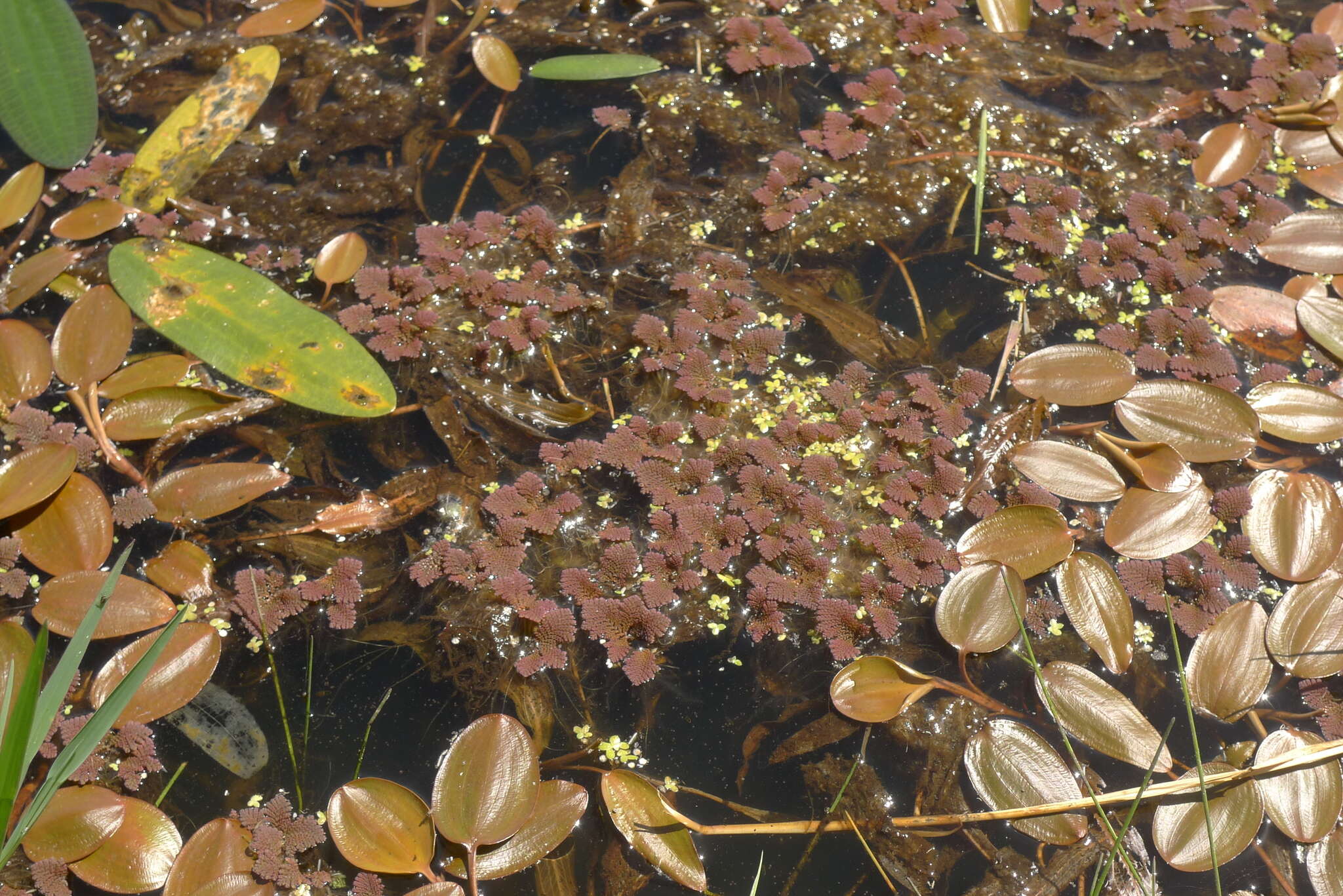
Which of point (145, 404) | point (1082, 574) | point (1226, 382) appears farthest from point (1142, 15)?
point (145, 404)

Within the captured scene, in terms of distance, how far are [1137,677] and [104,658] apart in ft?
7.48

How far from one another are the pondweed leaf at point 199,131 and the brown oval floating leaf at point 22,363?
51 centimetres

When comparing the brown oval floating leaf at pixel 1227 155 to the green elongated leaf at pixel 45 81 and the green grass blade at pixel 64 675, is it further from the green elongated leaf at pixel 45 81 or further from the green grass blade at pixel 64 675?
the green elongated leaf at pixel 45 81

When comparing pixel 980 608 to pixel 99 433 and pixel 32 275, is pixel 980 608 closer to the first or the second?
pixel 99 433

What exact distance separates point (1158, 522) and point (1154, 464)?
16cm

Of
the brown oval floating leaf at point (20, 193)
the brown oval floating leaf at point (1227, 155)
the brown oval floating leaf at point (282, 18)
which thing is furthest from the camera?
the brown oval floating leaf at point (282, 18)

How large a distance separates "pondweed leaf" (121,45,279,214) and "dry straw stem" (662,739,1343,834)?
227 cm

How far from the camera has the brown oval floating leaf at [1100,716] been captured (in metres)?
1.94

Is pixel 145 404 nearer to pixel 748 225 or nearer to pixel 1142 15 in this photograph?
pixel 748 225

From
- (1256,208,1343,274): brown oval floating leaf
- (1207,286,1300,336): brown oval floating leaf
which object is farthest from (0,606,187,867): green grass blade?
(1256,208,1343,274): brown oval floating leaf

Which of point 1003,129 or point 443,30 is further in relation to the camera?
point 443,30

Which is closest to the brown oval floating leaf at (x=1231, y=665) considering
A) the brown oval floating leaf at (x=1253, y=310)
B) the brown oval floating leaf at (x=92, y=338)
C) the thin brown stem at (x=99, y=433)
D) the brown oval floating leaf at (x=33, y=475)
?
the brown oval floating leaf at (x=1253, y=310)

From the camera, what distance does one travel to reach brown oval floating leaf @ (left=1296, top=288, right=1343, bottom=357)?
2.50m

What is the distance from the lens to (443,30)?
3.10 m
